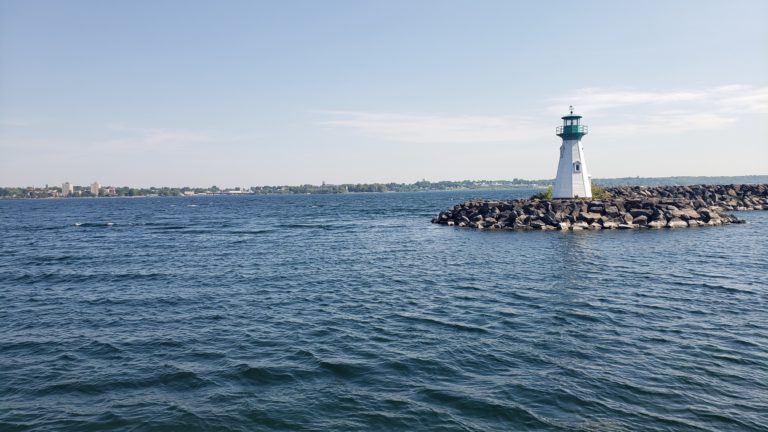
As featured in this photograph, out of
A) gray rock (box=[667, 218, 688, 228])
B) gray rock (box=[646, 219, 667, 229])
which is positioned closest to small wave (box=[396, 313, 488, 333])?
gray rock (box=[646, 219, 667, 229])

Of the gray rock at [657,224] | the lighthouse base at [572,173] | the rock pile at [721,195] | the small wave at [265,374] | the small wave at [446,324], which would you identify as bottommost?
the small wave at [265,374]

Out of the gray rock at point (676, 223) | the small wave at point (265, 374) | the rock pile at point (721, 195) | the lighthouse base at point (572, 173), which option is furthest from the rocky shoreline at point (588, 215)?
the small wave at point (265, 374)

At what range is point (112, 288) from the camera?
28484mm

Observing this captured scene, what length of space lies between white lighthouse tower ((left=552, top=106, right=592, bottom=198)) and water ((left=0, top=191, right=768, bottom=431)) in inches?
1052

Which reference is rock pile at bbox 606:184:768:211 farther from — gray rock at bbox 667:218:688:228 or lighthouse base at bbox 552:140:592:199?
gray rock at bbox 667:218:688:228

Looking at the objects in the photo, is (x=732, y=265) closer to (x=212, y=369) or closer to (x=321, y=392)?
(x=321, y=392)

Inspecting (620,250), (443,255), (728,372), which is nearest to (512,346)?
(728,372)

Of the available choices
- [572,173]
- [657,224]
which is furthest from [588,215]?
[572,173]

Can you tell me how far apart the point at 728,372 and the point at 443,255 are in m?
25.1

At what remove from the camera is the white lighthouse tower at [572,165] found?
2362 inches

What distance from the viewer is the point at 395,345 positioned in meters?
17.1

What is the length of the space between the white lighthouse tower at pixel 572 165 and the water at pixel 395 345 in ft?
87.6

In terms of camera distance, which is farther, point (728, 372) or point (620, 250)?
point (620, 250)

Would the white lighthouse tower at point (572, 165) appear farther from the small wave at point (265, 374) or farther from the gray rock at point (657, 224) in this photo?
the small wave at point (265, 374)
